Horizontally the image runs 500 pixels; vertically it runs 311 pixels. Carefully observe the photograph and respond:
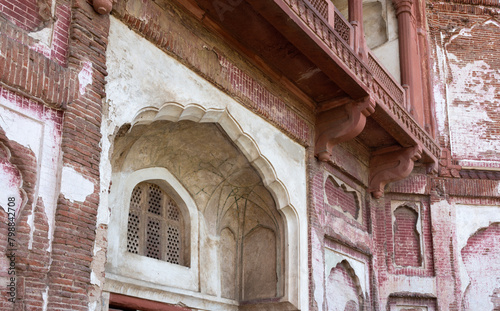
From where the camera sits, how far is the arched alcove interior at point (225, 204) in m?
7.16

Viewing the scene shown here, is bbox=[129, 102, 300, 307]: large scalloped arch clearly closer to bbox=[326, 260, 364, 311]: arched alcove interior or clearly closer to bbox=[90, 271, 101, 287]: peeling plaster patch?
bbox=[326, 260, 364, 311]: arched alcove interior

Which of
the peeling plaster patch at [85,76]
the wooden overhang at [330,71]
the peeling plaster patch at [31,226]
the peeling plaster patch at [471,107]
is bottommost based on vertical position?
the peeling plaster patch at [31,226]

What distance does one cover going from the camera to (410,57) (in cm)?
1045

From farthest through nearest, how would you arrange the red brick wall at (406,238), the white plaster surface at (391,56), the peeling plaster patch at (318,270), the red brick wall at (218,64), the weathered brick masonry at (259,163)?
the white plaster surface at (391,56) → the red brick wall at (406,238) → the peeling plaster patch at (318,270) → the red brick wall at (218,64) → the weathered brick masonry at (259,163)

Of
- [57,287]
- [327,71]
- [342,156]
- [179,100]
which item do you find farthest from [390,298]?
[57,287]

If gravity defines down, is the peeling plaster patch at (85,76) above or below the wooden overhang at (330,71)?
below

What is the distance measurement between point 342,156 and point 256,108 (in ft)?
7.11

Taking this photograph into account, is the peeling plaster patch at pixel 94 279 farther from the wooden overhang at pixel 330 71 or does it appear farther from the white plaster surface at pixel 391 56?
the white plaster surface at pixel 391 56

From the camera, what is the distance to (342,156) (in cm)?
907

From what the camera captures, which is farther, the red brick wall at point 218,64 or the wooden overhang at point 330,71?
the wooden overhang at point 330,71

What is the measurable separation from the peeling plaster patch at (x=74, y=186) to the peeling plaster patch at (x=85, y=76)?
2.22 ft

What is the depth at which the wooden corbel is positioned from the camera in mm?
9414

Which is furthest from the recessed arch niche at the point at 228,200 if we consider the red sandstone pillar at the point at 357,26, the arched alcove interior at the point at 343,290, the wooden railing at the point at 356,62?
the red sandstone pillar at the point at 357,26

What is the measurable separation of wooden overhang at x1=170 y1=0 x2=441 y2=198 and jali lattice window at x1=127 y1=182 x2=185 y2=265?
196cm
